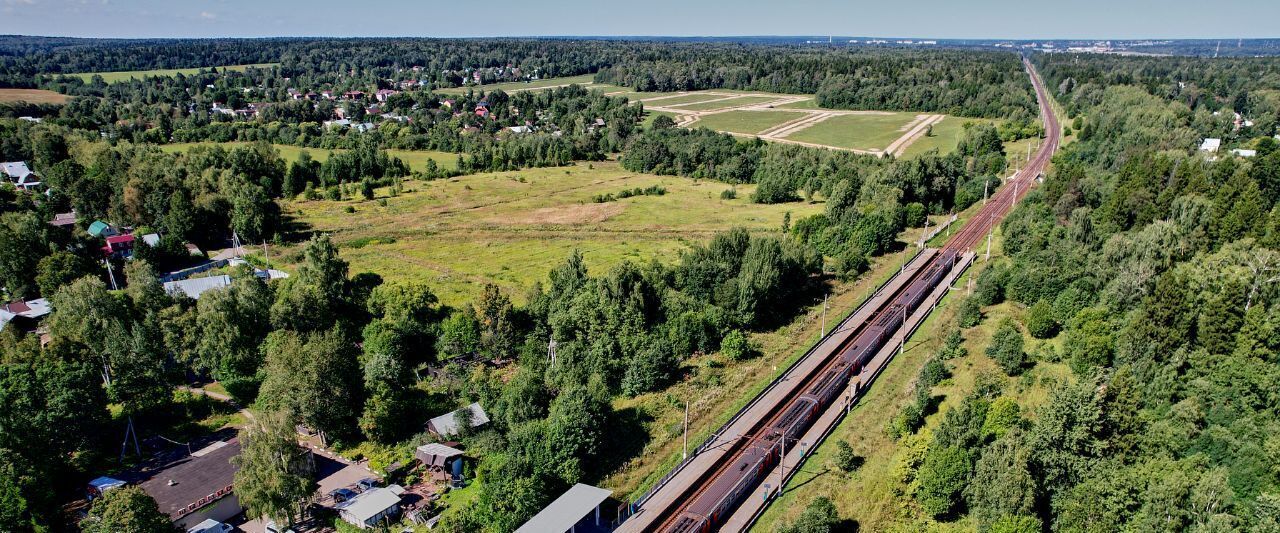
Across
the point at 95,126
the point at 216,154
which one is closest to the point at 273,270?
the point at 216,154

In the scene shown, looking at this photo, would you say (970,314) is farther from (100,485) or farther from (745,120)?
(745,120)

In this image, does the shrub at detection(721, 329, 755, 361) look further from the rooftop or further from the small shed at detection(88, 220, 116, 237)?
the small shed at detection(88, 220, 116, 237)

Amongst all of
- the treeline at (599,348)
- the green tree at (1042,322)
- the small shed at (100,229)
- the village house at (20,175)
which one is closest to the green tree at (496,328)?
the treeline at (599,348)

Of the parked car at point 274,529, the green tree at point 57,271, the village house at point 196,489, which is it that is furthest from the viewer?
the green tree at point 57,271

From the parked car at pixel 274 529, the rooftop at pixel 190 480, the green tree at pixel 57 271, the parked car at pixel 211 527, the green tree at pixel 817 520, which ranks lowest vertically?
→ the parked car at pixel 274 529

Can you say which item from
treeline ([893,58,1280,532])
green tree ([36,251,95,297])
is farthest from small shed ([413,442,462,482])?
green tree ([36,251,95,297])

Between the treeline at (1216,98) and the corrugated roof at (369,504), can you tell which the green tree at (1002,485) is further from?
the treeline at (1216,98)

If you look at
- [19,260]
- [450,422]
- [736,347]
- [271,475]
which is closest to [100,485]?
[271,475]
